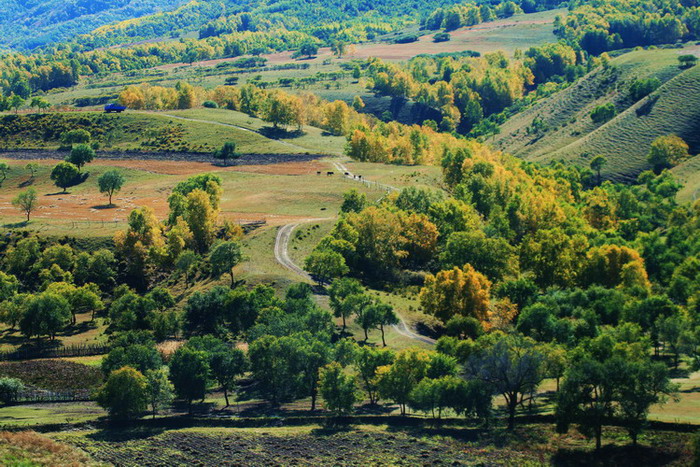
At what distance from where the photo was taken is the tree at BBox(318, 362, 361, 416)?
8844 cm

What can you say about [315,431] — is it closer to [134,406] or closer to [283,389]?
[283,389]

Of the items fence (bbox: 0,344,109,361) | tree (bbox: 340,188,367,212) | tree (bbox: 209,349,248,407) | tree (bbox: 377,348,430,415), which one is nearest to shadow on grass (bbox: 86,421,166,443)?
tree (bbox: 209,349,248,407)

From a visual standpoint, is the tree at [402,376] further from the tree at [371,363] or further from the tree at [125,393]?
the tree at [125,393]

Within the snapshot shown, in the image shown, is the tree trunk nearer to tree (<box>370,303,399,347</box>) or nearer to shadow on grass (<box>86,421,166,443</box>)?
tree (<box>370,303,399,347</box>)

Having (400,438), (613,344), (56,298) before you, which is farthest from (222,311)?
(613,344)

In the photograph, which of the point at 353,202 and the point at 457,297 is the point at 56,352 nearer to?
the point at 457,297

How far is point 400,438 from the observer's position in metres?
83.0

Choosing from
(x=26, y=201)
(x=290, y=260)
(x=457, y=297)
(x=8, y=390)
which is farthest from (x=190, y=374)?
(x=26, y=201)

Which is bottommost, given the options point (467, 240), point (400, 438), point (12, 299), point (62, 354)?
point (400, 438)

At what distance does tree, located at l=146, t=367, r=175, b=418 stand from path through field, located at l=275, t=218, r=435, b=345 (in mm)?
35757

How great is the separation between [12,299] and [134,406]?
1742 inches

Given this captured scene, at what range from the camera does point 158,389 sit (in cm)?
9031

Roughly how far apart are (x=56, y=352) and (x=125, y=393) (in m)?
27.3

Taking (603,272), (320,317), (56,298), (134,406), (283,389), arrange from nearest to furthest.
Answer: (134,406)
(283,389)
(320,317)
(56,298)
(603,272)
